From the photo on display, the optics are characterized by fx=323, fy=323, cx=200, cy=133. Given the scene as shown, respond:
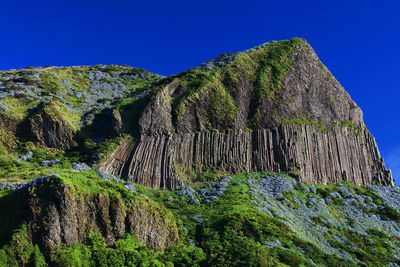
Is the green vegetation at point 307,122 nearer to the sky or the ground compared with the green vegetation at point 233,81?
nearer to the ground

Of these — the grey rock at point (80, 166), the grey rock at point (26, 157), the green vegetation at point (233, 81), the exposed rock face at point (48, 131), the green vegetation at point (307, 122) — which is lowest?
the grey rock at point (80, 166)

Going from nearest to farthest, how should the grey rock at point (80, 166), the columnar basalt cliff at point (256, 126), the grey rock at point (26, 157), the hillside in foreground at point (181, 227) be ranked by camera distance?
the hillside in foreground at point (181, 227) → the grey rock at point (80, 166) → the grey rock at point (26, 157) → the columnar basalt cliff at point (256, 126)

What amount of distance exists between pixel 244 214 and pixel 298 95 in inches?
1479

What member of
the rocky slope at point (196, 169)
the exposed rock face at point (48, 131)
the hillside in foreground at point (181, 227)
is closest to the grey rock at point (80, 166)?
the rocky slope at point (196, 169)

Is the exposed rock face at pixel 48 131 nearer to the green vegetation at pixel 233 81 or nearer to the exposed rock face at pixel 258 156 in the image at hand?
the exposed rock face at pixel 258 156

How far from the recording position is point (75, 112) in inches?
2157

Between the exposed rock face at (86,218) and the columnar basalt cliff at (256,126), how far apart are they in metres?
14.9

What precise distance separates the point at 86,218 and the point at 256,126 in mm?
37759

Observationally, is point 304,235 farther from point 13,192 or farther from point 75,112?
point 75,112

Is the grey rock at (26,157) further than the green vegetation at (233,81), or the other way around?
the green vegetation at (233,81)

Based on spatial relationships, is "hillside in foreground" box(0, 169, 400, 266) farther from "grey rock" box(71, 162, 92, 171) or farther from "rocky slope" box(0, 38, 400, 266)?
"grey rock" box(71, 162, 92, 171)

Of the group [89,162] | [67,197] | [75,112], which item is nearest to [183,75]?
[75,112]

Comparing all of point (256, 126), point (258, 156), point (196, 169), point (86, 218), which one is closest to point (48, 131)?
point (196, 169)

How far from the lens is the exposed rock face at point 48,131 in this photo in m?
46.8
